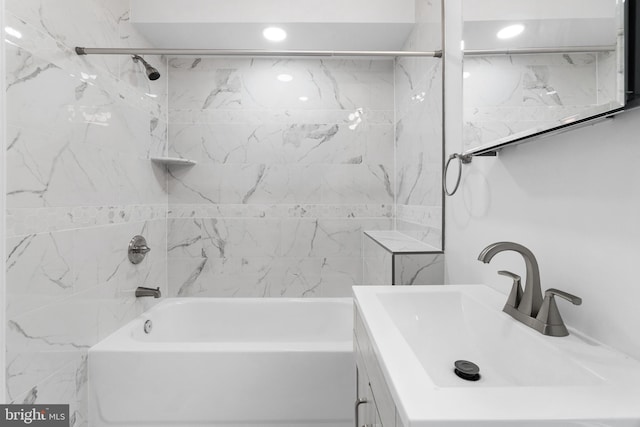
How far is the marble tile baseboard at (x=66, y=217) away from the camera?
122cm

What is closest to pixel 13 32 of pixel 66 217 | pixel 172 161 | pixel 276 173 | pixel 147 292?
pixel 66 217

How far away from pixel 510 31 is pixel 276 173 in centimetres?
178

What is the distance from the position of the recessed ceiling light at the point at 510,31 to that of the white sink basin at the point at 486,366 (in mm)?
760

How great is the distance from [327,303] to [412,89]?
1527mm

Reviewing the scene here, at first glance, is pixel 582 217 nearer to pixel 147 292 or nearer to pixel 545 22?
pixel 545 22

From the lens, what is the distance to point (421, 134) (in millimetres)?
1909

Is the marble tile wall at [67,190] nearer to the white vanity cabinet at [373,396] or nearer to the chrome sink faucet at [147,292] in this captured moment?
the chrome sink faucet at [147,292]

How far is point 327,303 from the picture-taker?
2.40 m

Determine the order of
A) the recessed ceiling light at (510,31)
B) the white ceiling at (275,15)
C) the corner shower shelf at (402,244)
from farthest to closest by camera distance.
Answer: the white ceiling at (275,15) < the corner shower shelf at (402,244) < the recessed ceiling light at (510,31)

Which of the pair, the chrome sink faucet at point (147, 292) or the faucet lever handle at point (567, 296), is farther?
the chrome sink faucet at point (147, 292)

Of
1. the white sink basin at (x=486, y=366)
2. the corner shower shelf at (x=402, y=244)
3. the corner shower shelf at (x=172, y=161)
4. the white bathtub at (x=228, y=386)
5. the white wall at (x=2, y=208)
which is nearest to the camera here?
the white sink basin at (x=486, y=366)

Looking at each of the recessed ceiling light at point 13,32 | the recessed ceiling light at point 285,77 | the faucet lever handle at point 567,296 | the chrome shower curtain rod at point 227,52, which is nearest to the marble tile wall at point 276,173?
the recessed ceiling light at point 285,77

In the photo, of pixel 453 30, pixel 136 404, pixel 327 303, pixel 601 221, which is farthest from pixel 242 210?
pixel 601 221

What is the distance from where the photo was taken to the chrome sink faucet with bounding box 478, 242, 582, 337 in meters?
0.73
